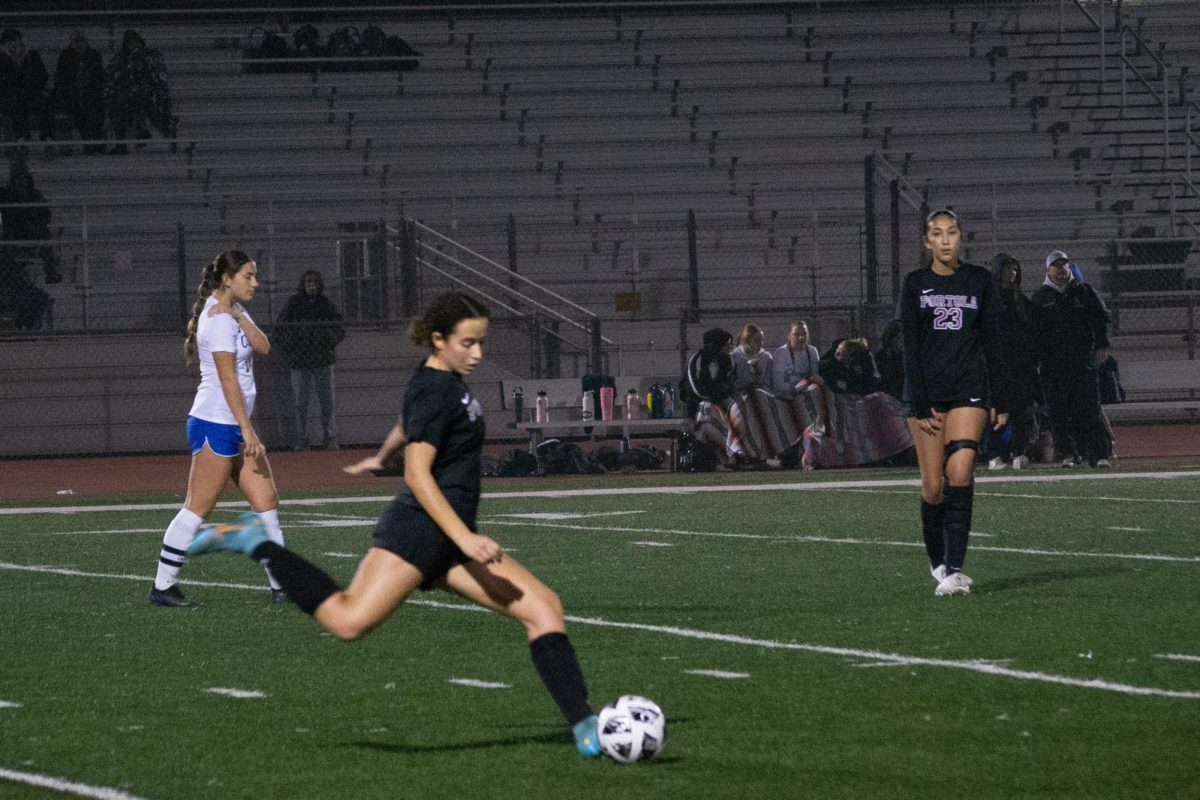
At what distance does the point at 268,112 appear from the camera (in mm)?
31453

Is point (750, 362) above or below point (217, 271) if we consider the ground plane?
below

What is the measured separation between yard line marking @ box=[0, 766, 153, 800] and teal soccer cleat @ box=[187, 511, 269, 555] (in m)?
0.96

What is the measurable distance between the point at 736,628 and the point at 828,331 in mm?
17101

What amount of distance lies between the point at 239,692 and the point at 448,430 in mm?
1856

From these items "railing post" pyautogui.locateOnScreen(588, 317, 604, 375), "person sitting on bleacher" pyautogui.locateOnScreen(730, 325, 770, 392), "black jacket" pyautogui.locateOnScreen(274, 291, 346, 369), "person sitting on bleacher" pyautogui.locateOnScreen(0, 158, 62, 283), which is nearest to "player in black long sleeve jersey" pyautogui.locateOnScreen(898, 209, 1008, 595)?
"person sitting on bleacher" pyautogui.locateOnScreen(730, 325, 770, 392)

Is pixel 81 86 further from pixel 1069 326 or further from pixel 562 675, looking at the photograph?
pixel 562 675

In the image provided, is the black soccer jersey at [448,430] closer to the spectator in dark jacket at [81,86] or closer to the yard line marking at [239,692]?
the yard line marking at [239,692]

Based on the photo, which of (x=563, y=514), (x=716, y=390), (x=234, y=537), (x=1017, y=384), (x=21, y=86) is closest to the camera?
(x=234, y=537)

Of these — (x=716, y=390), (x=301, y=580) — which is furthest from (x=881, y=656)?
(x=716, y=390)

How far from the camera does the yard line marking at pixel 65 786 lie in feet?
18.5

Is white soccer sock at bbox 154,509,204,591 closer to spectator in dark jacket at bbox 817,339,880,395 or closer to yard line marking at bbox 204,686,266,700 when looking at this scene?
yard line marking at bbox 204,686,266,700

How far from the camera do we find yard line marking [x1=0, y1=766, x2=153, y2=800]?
565 centimetres

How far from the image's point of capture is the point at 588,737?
600 cm

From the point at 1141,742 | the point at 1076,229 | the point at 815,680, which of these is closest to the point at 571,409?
the point at 1076,229
